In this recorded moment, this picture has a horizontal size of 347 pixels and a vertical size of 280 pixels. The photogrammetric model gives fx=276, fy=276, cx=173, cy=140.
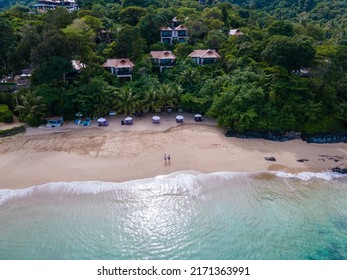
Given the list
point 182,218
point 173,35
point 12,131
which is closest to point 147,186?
point 182,218

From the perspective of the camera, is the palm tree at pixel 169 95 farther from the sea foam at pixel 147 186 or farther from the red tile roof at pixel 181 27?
the red tile roof at pixel 181 27

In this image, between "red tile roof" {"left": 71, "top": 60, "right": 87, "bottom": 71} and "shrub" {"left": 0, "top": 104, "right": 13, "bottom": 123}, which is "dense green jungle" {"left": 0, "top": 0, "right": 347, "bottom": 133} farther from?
"red tile roof" {"left": 71, "top": 60, "right": 87, "bottom": 71}

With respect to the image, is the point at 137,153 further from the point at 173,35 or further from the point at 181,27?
the point at 181,27

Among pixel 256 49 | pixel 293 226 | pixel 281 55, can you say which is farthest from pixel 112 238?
pixel 256 49

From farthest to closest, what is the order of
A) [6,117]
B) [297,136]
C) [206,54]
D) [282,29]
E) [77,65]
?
[282,29] < [206,54] < [77,65] < [6,117] < [297,136]

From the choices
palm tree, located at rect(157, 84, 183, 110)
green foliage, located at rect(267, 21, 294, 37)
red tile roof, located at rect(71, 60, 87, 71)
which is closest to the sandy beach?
palm tree, located at rect(157, 84, 183, 110)

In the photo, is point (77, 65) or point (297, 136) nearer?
point (297, 136)

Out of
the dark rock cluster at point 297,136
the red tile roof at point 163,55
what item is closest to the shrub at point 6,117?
the red tile roof at point 163,55
